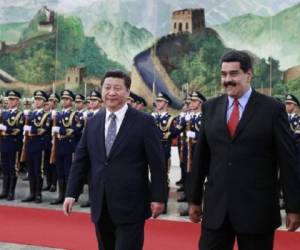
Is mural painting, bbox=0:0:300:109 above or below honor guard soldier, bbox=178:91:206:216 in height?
above

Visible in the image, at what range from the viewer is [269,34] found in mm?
10375

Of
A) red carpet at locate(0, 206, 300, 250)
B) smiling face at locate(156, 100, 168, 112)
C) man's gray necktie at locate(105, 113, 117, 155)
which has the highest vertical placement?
smiling face at locate(156, 100, 168, 112)

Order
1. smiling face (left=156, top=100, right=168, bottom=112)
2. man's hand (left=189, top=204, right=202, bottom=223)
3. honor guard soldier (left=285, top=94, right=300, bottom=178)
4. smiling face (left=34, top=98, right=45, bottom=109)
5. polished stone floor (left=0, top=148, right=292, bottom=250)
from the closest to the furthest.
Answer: man's hand (left=189, top=204, right=202, bottom=223), polished stone floor (left=0, top=148, right=292, bottom=250), honor guard soldier (left=285, top=94, right=300, bottom=178), smiling face (left=156, top=100, right=168, bottom=112), smiling face (left=34, top=98, right=45, bottom=109)

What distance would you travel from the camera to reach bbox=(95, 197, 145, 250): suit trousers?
3.09m

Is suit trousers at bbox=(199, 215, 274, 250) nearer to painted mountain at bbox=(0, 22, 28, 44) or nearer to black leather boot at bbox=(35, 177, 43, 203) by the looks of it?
black leather boot at bbox=(35, 177, 43, 203)

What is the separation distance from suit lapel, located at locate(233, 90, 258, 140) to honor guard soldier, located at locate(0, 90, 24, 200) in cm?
536

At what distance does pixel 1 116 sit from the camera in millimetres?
7719

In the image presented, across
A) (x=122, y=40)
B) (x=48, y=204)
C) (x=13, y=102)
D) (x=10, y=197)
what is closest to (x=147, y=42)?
(x=122, y=40)

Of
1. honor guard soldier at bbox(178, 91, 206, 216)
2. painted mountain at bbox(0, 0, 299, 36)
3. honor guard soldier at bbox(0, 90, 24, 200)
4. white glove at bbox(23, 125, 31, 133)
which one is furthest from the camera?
painted mountain at bbox(0, 0, 299, 36)

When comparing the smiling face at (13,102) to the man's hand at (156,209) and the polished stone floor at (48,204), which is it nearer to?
the polished stone floor at (48,204)

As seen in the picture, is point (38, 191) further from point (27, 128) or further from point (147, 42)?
point (147, 42)

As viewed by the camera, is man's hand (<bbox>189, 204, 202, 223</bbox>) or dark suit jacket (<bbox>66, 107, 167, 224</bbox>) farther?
dark suit jacket (<bbox>66, 107, 167, 224</bbox>)

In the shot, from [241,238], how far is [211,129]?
0.58 metres

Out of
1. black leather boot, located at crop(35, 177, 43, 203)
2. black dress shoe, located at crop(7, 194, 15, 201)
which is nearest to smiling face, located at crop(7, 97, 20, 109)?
black leather boot, located at crop(35, 177, 43, 203)
